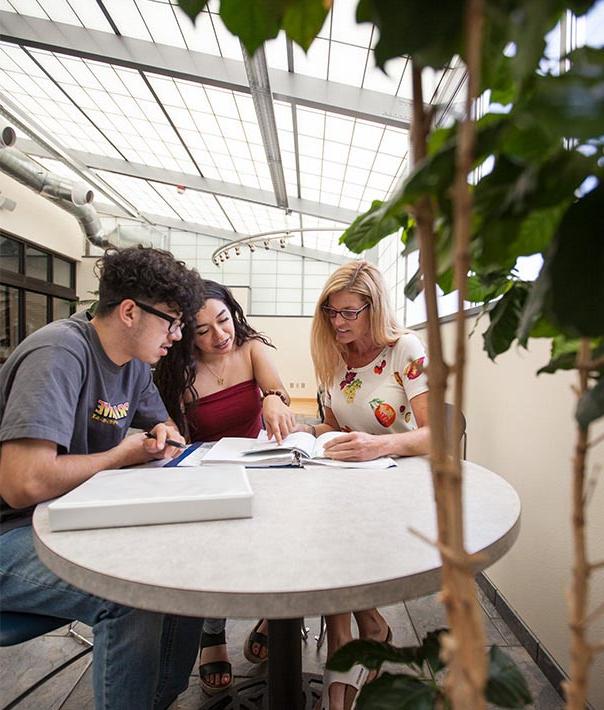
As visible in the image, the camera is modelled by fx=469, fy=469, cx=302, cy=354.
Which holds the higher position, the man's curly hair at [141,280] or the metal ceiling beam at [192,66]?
the metal ceiling beam at [192,66]

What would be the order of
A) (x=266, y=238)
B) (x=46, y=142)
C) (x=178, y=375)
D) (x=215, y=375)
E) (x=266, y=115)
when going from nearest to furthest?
(x=178, y=375) → (x=215, y=375) → (x=266, y=115) → (x=266, y=238) → (x=46, y=142)

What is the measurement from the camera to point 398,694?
471 millimetres

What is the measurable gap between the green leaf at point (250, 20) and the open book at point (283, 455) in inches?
41.3

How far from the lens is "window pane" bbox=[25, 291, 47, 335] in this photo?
8398 mm

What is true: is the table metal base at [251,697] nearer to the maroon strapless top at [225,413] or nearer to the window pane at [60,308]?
the maroon strapless top at [225,413]

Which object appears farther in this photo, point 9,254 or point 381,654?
point 9,254

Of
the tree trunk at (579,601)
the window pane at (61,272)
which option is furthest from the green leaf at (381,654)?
the window pane at (61,272)

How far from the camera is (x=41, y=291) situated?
891 cm

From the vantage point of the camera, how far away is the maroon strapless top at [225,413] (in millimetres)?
2059

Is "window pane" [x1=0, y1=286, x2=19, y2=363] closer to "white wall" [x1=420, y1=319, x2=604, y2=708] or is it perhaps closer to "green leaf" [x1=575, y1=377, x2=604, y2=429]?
"white wall" [x1=420, y1=319, x2=604, y2=708]

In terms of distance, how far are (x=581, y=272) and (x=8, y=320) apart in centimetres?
915

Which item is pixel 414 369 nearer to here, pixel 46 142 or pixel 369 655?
pixel 369 655

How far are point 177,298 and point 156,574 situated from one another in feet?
3.37

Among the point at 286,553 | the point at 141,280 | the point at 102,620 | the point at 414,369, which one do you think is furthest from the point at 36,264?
the point at 286,553
